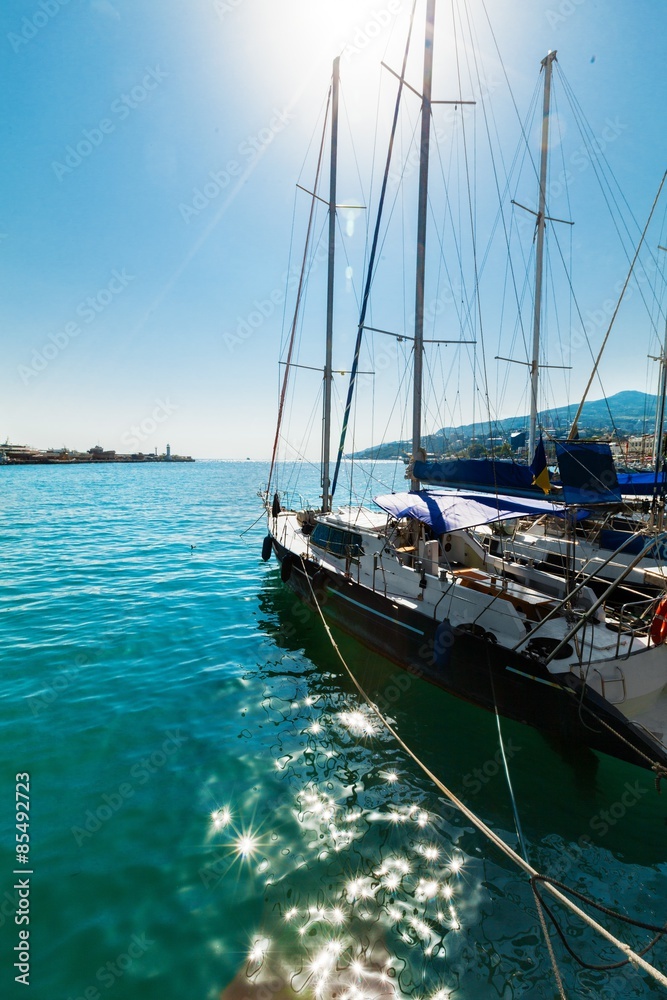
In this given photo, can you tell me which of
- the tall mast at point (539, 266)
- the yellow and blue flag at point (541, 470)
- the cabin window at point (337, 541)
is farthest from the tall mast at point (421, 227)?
the tall mast at point (539, 266)

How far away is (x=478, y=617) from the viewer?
8.35 metres

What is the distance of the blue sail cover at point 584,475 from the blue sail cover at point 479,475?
1727mm

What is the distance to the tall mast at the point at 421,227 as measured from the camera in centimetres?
1179

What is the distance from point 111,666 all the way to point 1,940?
19.3 ft

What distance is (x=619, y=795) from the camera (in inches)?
259
